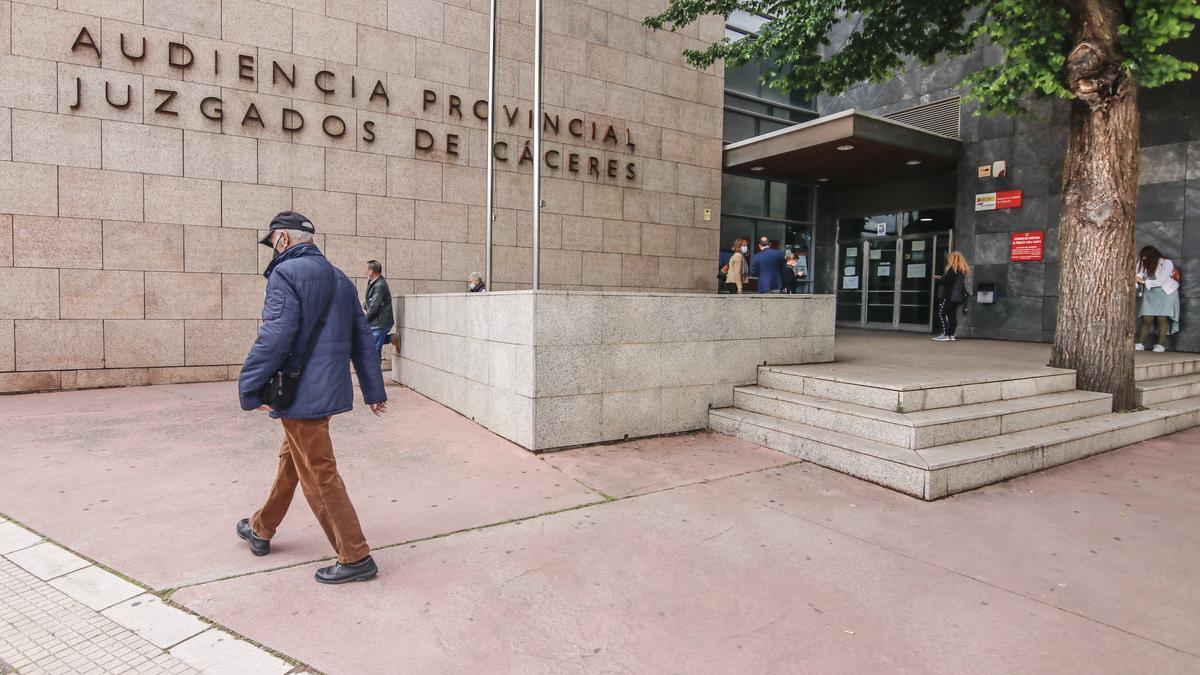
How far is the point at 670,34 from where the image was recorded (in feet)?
43.4

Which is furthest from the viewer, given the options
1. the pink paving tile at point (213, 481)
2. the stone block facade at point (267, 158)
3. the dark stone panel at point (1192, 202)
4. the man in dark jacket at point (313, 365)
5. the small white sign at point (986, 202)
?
the small white sign at point (986, 202)

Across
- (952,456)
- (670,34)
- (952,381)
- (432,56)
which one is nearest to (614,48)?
(670,34)

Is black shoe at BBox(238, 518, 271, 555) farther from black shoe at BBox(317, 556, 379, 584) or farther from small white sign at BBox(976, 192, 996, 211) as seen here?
small white sign at BBox(976, 192, 996, 211)

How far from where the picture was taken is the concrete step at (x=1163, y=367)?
853cm

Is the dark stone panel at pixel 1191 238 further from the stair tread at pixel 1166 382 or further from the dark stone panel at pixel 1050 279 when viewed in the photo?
the stair tread at pixel 1166 382

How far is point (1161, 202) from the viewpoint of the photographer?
11.7m

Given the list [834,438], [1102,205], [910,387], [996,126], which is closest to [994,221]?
[996,126]

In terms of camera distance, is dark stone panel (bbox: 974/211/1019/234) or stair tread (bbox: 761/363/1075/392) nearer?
stair tread (bbox: 761/363/1075/392)

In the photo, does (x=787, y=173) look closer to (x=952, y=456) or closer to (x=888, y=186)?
(x=888, y=186)

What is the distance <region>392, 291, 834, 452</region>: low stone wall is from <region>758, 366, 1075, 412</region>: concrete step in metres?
0.45

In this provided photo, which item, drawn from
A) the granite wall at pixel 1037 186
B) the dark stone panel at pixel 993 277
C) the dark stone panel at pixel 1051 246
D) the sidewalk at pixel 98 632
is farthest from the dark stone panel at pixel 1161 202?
the sidewalk at pixel 98 632

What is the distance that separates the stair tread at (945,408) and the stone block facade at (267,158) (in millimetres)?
6290

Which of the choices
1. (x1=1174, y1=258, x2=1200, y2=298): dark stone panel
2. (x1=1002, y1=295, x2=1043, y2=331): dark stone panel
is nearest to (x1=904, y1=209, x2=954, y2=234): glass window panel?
(x1=1002, y1=295, x2=1043, y2=331): dark stone panel

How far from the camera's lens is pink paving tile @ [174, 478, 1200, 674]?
2.70 meters
